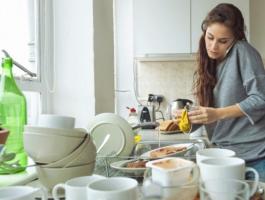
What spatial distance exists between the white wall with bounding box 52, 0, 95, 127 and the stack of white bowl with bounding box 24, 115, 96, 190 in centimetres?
89

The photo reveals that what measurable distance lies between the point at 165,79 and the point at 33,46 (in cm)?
178

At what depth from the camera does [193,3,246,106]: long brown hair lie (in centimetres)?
150

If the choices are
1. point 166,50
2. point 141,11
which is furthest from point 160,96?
point 141,11

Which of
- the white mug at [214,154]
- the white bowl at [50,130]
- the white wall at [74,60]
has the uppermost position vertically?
the white wall at [74,60]

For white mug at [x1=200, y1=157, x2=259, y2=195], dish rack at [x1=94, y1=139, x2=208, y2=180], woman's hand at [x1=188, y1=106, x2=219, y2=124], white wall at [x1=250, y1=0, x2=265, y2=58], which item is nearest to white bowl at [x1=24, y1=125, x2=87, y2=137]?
dish rack at [x1=94, y1=139, x2=208, y2=180]

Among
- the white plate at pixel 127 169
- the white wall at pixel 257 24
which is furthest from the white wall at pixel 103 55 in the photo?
the white wall at pixel 257 24

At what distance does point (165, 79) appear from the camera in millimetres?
3234

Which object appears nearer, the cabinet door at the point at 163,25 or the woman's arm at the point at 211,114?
the woman's arm at the point at 211,114

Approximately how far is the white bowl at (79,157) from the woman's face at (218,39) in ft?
3.10

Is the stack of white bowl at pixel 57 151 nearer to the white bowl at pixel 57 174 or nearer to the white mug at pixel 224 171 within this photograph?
the white bowl at pixel 57 174

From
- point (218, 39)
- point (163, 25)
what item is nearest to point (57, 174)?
point (218, 39)

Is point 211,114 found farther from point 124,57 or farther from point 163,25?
point 124,57

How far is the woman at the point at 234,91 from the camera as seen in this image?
1380 mm

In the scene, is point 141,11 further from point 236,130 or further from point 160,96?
point 236,130
